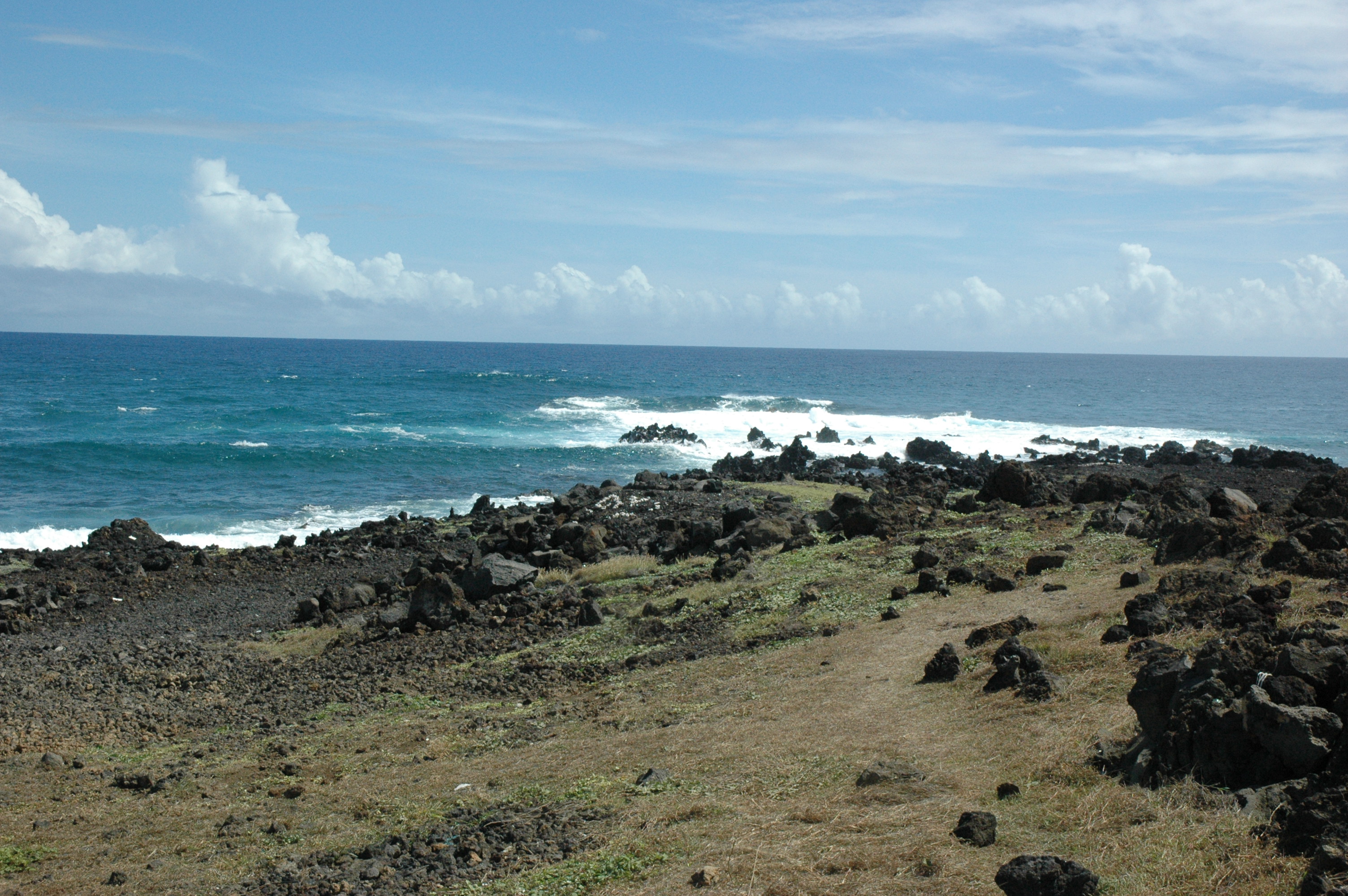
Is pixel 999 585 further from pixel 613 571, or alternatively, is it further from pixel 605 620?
pixel 613 571

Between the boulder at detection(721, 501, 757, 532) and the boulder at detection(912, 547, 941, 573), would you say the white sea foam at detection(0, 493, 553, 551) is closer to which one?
the boulder at detection(721, 501, 757, 532)

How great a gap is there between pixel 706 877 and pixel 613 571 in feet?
38.1

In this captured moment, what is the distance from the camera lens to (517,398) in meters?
75.5

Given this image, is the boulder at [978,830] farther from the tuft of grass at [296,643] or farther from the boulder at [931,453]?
the boulder at [931,453]

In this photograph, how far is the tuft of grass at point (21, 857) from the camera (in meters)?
7.17

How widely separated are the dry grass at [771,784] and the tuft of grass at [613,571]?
5.60 m

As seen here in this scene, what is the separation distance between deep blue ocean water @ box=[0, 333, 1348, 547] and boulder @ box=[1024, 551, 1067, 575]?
71.3 feet

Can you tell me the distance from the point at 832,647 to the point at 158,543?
20.4 m

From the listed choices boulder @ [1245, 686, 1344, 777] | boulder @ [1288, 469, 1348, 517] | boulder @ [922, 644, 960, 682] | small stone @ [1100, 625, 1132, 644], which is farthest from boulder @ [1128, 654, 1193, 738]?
boulder @ [1288, 469, 1348, 517]

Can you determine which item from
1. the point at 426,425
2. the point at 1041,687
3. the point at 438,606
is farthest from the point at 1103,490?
the point at 426,425

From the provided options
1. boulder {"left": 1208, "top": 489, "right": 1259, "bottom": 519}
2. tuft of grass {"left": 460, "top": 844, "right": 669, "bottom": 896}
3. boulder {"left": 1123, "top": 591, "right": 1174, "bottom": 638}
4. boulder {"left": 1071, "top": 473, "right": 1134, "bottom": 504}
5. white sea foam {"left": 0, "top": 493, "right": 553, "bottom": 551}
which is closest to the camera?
tuft of grass {"left": 460, "top": 844, "right": 669, "bottom": 896}

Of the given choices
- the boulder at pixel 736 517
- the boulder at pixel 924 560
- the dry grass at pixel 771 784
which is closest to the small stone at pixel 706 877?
the dry grass at pixel 771 784

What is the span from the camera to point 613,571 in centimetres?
1727

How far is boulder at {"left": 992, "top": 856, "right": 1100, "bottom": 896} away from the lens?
4895mm
